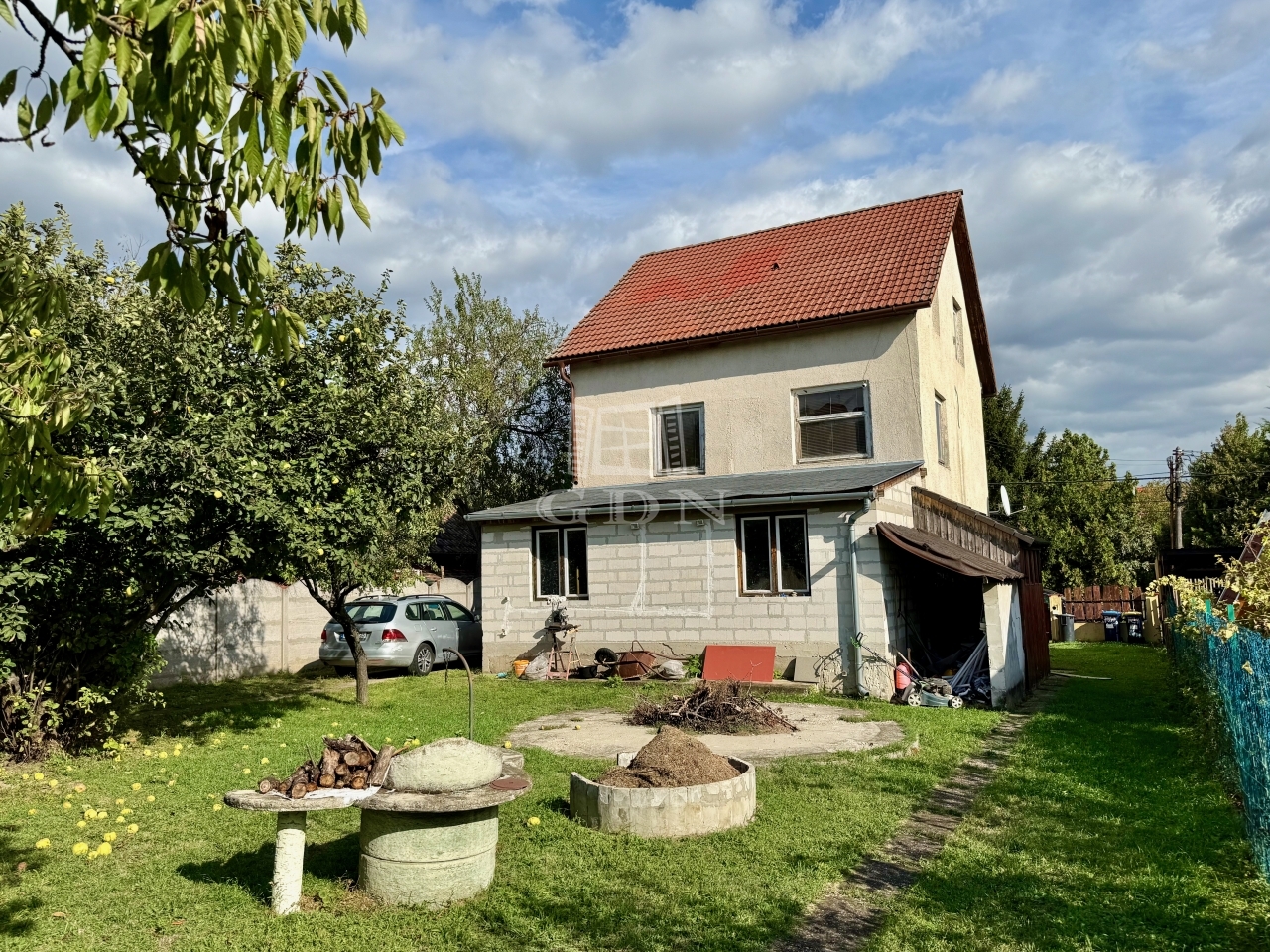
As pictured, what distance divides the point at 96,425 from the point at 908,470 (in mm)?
11673

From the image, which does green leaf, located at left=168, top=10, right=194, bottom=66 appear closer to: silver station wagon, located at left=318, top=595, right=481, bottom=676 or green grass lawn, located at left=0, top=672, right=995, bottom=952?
green grass lawn, located at left=0, top=672, right=995, bottom=952

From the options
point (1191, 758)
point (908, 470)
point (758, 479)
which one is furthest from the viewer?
point (758, 479)

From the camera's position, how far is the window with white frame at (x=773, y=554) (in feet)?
47.5

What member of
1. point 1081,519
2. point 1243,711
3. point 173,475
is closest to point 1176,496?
point 1081,519

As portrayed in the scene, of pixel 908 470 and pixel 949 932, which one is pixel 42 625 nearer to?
pixel 949 932

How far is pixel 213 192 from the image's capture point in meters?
3.06

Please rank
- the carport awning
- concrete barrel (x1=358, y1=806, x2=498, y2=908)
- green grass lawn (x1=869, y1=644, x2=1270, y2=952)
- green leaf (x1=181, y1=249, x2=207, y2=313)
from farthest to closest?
the carport awning
concrete barrel (x1=358, y1=806, x2=498, y2=908)
green grass lawn (x1=869, y1=644, x2=1270, y2=952)
green leaf (x1=181, y1=249, x2=207, y2=313)

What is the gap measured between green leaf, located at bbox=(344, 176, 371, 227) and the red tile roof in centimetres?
1423

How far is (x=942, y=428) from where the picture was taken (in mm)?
17844

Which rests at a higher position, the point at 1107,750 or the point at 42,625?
the point at 42,625

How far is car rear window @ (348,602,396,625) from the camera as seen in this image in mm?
17281

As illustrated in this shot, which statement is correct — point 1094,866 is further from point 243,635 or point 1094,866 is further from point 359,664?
point 243,635

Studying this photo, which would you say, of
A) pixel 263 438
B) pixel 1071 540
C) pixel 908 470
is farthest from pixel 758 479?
pixel 1071 540

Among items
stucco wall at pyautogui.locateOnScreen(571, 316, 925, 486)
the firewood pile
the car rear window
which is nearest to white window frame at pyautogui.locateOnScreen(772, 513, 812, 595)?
stucco wall at pyautogui.locateOnScreen(571, 316, 925, 486)
